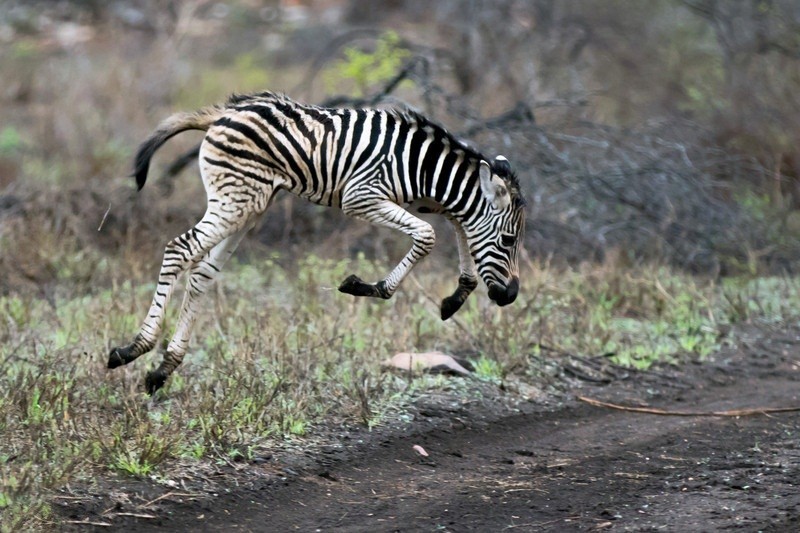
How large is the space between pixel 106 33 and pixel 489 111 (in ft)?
47.3

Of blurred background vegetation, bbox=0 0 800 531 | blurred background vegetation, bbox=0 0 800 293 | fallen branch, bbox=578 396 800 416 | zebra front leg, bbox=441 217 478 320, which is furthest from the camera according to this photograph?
blurred background vegetation, bbox=0 0 800 293

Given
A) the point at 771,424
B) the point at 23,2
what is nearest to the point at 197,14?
the point at 23,2

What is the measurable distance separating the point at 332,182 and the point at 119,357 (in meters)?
1.78

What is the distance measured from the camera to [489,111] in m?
14.2

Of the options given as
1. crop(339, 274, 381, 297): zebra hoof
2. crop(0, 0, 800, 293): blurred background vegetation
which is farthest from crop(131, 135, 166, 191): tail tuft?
crop(0, 0, 800, 293): blurred background vegetation

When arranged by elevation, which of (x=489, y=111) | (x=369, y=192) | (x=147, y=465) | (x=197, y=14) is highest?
(x=197, y=14)

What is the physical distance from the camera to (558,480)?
6.32m

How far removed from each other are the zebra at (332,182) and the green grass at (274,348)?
0.56 meters

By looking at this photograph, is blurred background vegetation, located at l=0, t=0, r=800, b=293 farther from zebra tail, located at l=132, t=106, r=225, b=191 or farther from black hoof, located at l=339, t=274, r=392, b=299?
black hoof, located at l=339, t=274, r=392, b=299

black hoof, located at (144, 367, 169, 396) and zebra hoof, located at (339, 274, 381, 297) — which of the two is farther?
black hoof, located at (144, 367, 169, 396)

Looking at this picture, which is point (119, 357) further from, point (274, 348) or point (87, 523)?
point (87, 523)

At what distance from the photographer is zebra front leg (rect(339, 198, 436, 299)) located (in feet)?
22.8

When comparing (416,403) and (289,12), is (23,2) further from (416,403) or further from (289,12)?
(416,403)

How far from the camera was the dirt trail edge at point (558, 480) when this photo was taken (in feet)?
18.2
